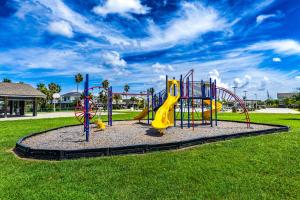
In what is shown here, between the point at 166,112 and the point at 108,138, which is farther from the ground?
the point at 166,112

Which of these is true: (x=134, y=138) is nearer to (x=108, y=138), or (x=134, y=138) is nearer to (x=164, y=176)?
(x=108, y=138)

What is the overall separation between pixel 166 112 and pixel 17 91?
2721 centimetres

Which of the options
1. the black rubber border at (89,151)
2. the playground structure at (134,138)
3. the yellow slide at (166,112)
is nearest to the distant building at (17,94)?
the playground structure at (134,138)

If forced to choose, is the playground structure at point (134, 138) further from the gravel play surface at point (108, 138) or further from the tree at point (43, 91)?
the tree at point (43, 91)

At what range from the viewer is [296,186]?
5418mm

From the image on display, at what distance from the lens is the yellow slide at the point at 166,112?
12.4 m

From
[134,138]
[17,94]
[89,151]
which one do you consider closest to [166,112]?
[134,138]

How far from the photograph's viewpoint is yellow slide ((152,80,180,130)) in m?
12.4

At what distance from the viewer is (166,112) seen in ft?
43.7

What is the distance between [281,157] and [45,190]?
6430mm

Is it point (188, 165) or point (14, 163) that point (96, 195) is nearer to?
point (188, 165)

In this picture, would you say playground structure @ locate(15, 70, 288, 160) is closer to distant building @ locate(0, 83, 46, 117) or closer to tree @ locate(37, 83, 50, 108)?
distant building @ locate(0, 83, 46, 117)

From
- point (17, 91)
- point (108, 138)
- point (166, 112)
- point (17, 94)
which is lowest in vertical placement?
point (108, 138)

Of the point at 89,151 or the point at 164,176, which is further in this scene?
the point at 89,151
